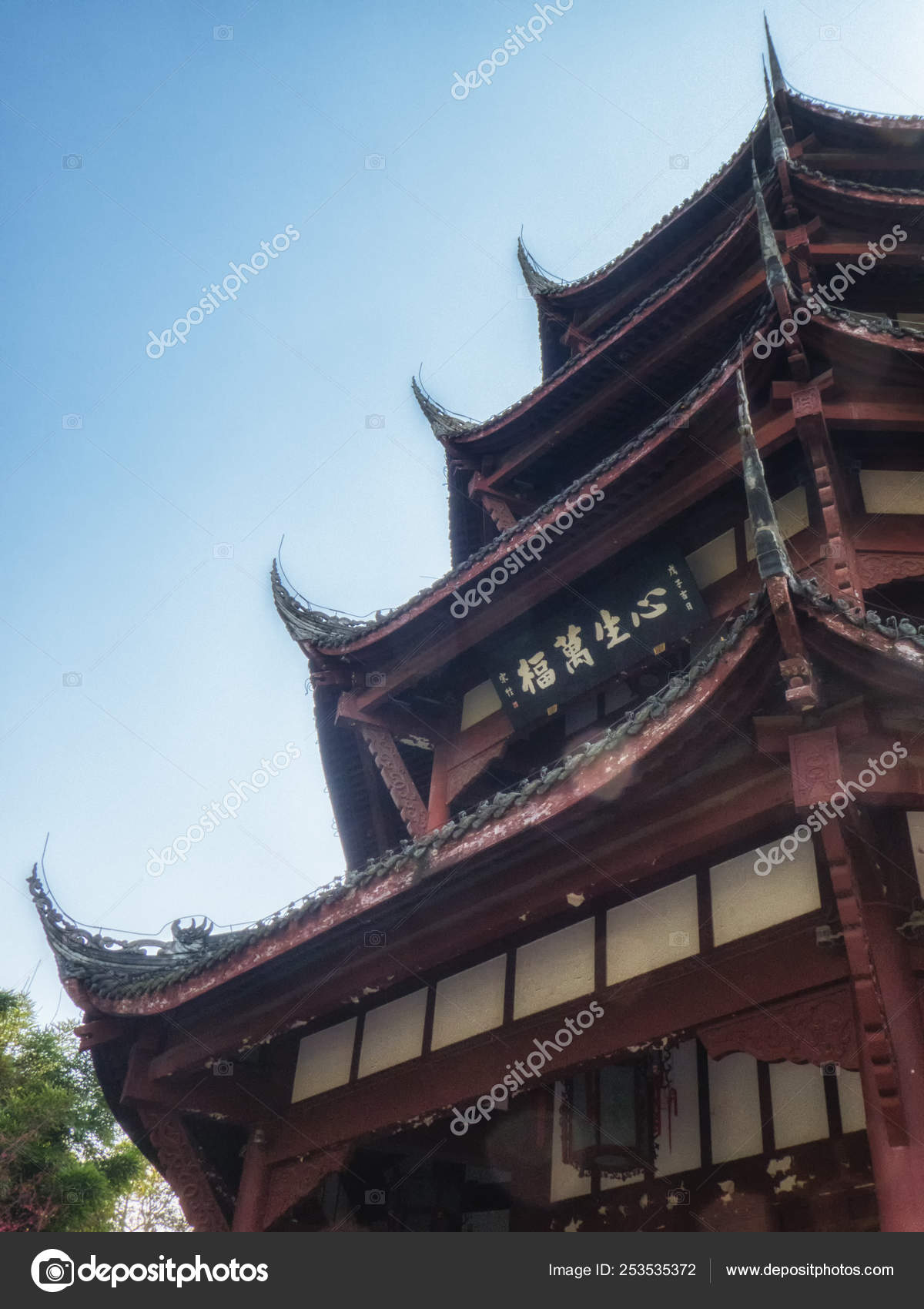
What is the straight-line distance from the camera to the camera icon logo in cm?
621

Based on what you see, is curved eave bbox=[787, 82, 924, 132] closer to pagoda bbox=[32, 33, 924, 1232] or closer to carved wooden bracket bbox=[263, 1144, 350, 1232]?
pagoda bbox=[32, 33, 924, 1232]

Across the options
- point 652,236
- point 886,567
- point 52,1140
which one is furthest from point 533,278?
point 52,1140

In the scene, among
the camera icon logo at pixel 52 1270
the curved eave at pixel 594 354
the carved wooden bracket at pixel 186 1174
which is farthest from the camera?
the curved eave at pixel 594 354

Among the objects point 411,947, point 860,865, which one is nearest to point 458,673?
point 411,947

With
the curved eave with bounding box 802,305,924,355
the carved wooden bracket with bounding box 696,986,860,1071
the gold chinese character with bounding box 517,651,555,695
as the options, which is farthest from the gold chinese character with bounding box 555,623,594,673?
the carved wooden bracket with bounding box 696,986,860,1071

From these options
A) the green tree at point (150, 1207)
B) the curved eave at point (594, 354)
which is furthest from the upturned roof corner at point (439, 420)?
the green tree at point (150, 1207)

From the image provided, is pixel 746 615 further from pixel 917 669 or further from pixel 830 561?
pixel 830 561

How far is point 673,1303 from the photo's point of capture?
17.3 ft

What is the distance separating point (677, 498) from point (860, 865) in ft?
15.7

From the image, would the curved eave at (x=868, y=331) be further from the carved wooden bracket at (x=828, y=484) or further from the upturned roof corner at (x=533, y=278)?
the upturned roof corner at (x=533, y=278)

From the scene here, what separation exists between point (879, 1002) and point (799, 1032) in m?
0.69

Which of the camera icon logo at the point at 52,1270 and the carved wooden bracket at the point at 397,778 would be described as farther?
the carved wooden bracket at the point at 397,778

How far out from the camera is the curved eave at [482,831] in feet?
18.0

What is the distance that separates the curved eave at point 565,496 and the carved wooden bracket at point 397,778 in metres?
0.93
